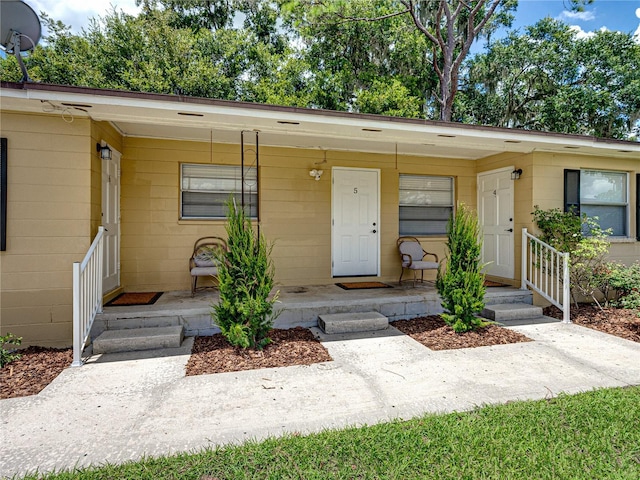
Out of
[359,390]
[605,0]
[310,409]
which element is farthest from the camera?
[605,0]

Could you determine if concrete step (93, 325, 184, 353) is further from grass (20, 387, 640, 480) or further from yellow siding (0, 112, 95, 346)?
grass (20, 387, 640, 480)

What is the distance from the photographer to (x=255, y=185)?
19.1ft

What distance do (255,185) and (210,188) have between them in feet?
2.25

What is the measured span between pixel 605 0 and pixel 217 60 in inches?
481

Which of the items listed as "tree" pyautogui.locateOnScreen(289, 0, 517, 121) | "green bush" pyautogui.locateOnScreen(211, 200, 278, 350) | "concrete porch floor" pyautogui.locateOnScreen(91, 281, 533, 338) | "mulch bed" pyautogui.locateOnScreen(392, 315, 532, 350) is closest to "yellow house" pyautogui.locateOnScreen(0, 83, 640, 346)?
"concrete porch floor" pyautogui.locateOnScreen(91, 281, 533, 338)

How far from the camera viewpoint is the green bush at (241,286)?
3580 mm

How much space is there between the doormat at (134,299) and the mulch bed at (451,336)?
10.3ft

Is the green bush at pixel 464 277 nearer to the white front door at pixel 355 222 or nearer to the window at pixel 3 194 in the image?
the white front door at pixel 355 222

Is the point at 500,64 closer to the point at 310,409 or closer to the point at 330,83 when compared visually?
the point at 330,83

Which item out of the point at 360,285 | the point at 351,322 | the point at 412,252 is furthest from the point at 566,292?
the point at 351,322

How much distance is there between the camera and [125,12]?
41.0 feet

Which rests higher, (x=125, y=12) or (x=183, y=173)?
(x=125, y=12)

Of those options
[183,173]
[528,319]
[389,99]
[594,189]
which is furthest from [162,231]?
[389,99]

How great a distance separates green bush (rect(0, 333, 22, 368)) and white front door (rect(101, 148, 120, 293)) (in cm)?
97
